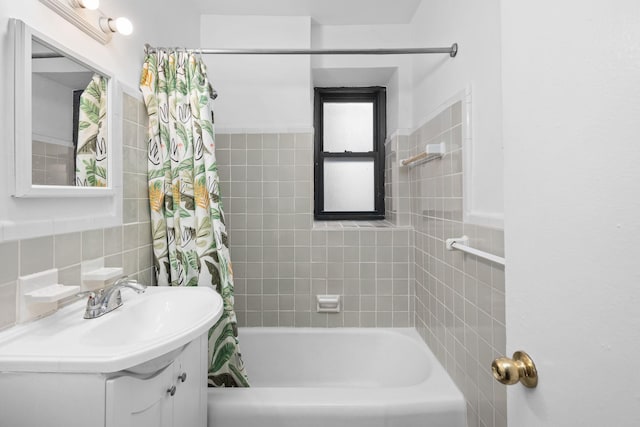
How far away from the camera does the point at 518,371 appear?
530mm

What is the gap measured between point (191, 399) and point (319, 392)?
53 centimetres

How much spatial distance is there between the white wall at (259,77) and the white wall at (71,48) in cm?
47

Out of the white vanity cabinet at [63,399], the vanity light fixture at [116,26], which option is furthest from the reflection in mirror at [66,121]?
the white vanity cabinet at [63,399]

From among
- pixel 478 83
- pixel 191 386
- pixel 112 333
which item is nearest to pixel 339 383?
pixel 191 386

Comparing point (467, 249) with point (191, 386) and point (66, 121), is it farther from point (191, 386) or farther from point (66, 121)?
point (66, 121)

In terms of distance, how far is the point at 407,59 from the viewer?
2246mm

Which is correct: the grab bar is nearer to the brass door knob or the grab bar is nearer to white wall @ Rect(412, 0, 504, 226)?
white wall @ Rect(412, 0, 504, 226)

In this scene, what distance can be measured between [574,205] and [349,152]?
2.23 meters

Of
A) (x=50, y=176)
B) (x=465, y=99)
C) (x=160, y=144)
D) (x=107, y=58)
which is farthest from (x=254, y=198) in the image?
(x=465, y=99)

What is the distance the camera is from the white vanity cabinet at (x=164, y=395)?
0.75 meters

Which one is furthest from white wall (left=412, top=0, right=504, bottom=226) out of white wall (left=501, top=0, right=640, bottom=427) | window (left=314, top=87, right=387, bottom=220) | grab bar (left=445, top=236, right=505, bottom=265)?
window (left=314, top=87, right=387, bottom=220)

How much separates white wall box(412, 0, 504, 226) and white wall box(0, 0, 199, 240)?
4.78 feet

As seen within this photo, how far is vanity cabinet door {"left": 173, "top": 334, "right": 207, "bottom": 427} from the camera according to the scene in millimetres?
992

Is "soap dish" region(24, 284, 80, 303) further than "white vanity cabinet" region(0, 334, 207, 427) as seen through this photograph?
Yes
